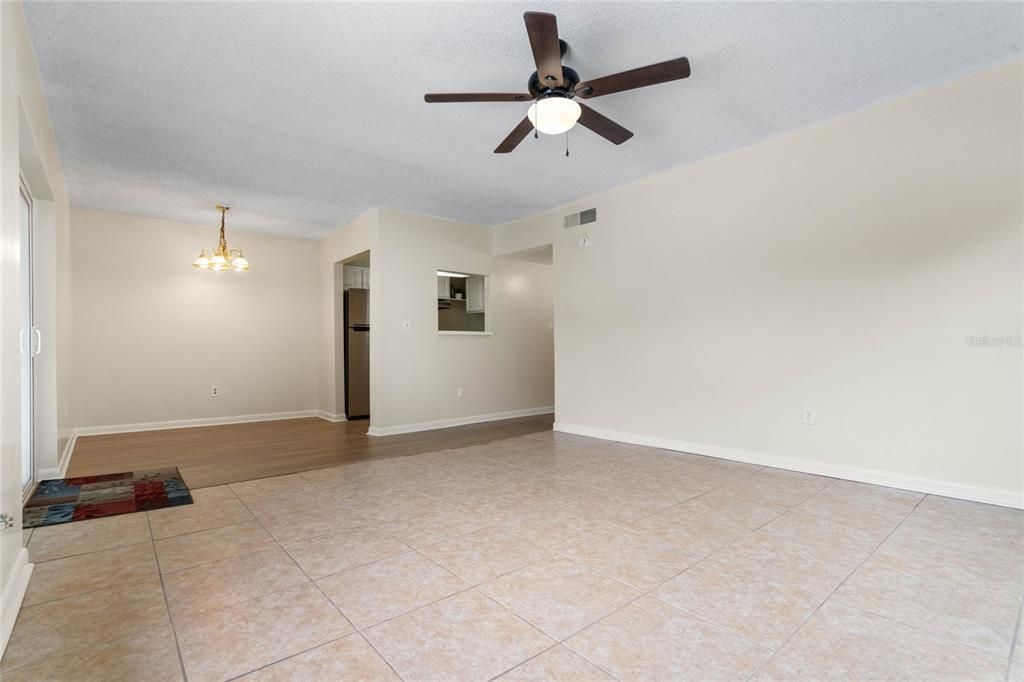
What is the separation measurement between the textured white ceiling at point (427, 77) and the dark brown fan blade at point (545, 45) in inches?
10.1

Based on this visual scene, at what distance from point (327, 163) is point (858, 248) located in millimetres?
4190

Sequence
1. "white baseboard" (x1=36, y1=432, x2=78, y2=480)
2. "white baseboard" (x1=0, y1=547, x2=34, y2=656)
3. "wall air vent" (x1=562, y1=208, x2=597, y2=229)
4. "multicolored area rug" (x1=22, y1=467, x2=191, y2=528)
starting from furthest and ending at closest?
"wall air vent" (x1=562, y1=208, x2=597, y2=229)
"white baseboard" (x1=36, y1=432, x2=78, y2=480)
"multicolored area rug" (x1=22, y1=467, x2=191, y2=528)
"white baseboard" (x1=0, y1=547, x2=34, y2=656)

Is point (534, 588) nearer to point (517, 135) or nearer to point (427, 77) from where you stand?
point (517, 135)

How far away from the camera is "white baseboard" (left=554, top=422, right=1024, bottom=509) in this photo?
9.41 ft

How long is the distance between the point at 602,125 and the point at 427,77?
3.56 ft

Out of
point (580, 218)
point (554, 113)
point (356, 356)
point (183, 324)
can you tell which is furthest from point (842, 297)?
point (183, 324)

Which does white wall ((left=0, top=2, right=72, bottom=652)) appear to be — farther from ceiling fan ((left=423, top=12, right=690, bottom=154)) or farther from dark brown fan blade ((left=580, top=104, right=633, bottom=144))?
dark brown fan blade ((left=580, top=104, right=633, bottom=144))

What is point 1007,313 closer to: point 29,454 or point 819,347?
point 819,347

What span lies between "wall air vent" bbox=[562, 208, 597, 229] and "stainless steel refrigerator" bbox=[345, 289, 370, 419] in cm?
323

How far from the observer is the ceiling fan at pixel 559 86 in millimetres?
2269

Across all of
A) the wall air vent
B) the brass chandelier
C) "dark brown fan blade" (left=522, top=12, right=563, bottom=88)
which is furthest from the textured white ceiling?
the brass chandelier

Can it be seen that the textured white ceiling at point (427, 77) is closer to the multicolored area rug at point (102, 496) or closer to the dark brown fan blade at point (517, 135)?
the dark brown fan blade at point (517, 135)

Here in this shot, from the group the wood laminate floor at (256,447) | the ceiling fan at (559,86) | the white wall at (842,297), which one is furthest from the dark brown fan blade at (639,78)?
the wood laminate floor at (256,447)

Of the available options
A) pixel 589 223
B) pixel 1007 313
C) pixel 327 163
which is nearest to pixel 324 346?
pixel 327 163
